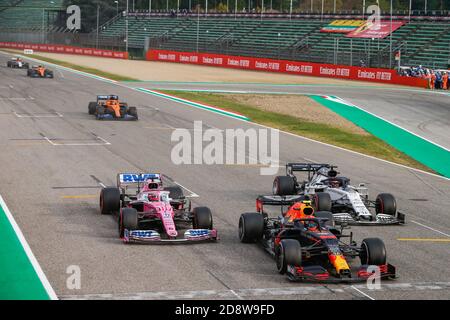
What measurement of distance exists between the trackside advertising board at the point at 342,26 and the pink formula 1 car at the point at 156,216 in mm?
75534

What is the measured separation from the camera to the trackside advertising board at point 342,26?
314 ft

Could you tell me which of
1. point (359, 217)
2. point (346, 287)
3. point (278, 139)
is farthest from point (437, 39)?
point (346, 287)

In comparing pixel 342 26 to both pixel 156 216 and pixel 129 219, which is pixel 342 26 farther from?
pixel 129 219

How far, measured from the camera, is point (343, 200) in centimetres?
2342

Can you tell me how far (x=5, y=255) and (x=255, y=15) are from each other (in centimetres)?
9503

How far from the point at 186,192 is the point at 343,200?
5039 mm

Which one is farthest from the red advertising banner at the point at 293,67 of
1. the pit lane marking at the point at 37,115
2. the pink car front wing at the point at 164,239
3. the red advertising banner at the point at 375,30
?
the pink car front wing at the point at 164,239

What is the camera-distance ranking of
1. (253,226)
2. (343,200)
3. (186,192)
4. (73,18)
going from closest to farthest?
(253,226) → (343,200) → (186,192) → (73,18)

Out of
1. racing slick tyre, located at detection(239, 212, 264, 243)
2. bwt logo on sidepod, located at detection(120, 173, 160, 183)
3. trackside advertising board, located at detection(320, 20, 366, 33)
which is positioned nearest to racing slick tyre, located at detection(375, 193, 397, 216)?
racing slick tyre, located at detection(239, 212, 264, 243)

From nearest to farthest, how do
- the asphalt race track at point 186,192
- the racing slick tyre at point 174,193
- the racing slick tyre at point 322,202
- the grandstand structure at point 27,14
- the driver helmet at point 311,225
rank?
Answer: the asphalt race track at point 186,192 < the driver helmet at point 311,225 < the racing slick tyre at point 174,193 < the racing slick tyre at point 322,202 < the grandstand structure at point 27,14

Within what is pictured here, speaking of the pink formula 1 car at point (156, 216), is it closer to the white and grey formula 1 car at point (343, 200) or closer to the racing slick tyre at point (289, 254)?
the racing slick tyre at point (289, 254)

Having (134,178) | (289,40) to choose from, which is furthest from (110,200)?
(289,40)

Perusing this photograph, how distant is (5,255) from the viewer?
61.0 ft
